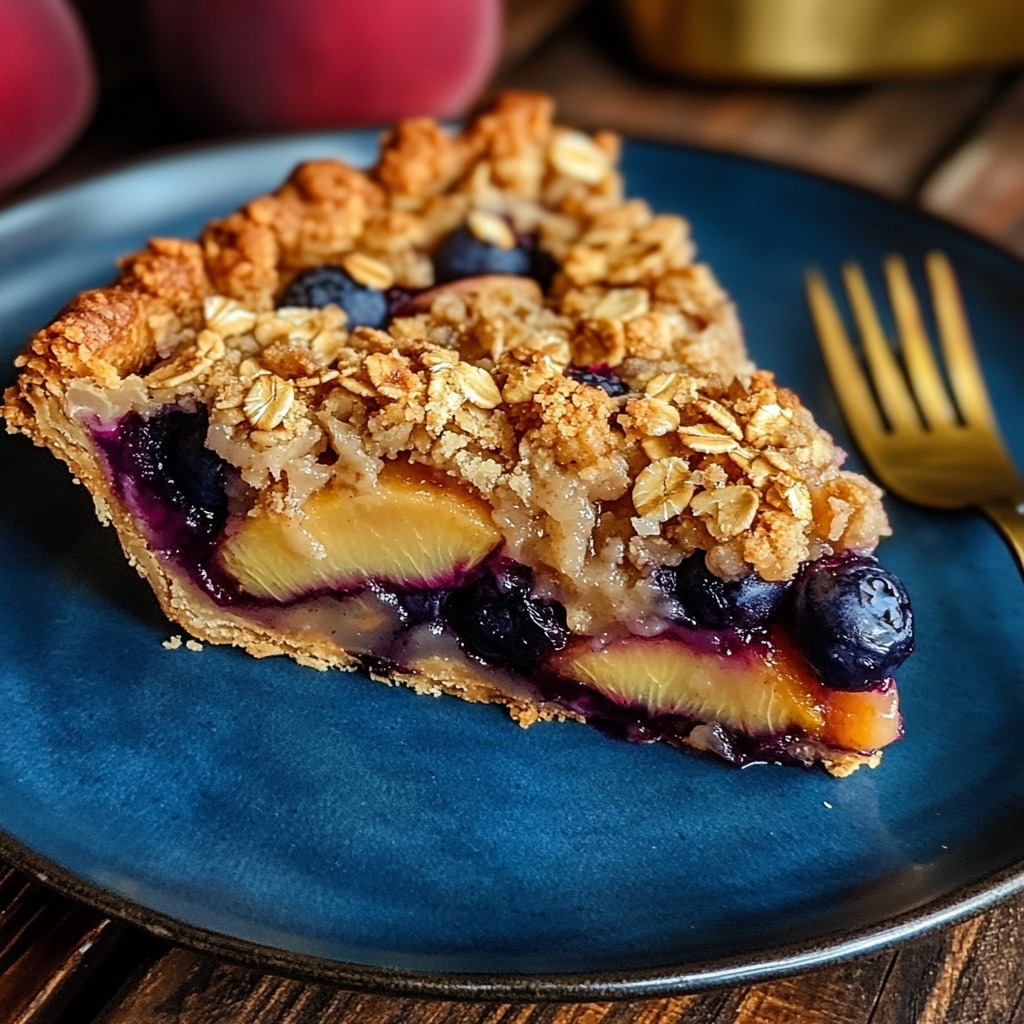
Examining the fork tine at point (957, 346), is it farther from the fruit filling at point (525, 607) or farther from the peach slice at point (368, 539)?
the peach slice at point (368, 539)

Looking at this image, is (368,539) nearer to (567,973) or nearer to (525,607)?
(525,607)

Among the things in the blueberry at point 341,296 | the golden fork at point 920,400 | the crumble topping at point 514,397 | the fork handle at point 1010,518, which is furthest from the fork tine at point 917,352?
the blueberry at point 341,296

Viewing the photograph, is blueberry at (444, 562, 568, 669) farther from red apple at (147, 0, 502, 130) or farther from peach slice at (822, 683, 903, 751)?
red apple at (147, 0, 502, 130)

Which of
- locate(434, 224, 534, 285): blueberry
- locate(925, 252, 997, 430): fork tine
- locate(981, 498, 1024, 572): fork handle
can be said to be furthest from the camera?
locate(925, 252, 997, 430): fork tine

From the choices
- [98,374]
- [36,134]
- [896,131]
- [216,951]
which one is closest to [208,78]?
[36,134]

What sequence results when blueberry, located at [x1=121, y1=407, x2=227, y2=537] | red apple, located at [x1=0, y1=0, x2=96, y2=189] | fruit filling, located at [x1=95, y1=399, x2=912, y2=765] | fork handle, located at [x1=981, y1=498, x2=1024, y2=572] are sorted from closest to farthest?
1. fruit filling, located at [x1=95, y1=399, x2=912, y2=765]
2. blueberry, located at [x1=121, y1=407, x2=227, y2=537]
3. fork handle, located at [x1=981, y1=498, x2=1024, y2=572]
4. red apple, located at [x1=0, y1=0, x2=96, y2=189]

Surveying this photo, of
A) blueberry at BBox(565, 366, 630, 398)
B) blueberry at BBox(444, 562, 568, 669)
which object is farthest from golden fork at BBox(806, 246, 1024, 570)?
blueberry at BBox(444, 562, 568, 669)
